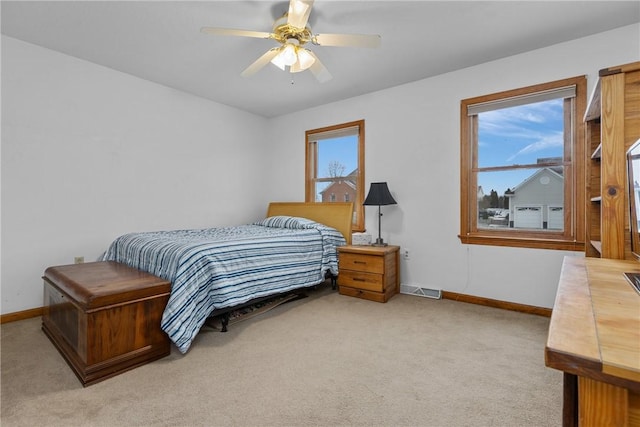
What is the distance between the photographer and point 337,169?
4492 millimetres

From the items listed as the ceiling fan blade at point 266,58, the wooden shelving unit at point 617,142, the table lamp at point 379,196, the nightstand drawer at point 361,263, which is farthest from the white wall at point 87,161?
the wooden shelving unit at point 617,142

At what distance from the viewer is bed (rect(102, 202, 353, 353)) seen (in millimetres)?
2146

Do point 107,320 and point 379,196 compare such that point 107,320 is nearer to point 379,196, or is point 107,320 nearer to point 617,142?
point 379,196

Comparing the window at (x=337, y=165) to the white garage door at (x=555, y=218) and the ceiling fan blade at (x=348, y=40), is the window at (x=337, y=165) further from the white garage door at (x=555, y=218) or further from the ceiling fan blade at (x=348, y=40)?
the white garage door at (x=555, y=218)

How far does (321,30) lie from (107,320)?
→ 266cm

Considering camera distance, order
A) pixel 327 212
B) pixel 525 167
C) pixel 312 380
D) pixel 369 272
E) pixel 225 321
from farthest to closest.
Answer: pixel 327 212
pixel 369 272
pixel 525 167
pixel 225 321
pixel 312 380

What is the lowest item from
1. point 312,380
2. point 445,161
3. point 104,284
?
point 312,380

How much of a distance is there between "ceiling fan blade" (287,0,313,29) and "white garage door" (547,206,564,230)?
9.04 feet

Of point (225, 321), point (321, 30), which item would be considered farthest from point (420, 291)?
point (321, 30)

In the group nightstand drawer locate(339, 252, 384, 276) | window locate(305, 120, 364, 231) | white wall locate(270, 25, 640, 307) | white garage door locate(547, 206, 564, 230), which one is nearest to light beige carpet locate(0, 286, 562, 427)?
white wall locate(270, 25, 640, 307)

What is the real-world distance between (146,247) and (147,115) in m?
1.92

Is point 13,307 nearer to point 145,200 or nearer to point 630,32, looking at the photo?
point 145,200

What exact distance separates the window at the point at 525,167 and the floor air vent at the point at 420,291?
0.65m

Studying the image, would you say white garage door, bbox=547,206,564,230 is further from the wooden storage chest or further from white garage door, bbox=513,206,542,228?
the wooden storage chest
